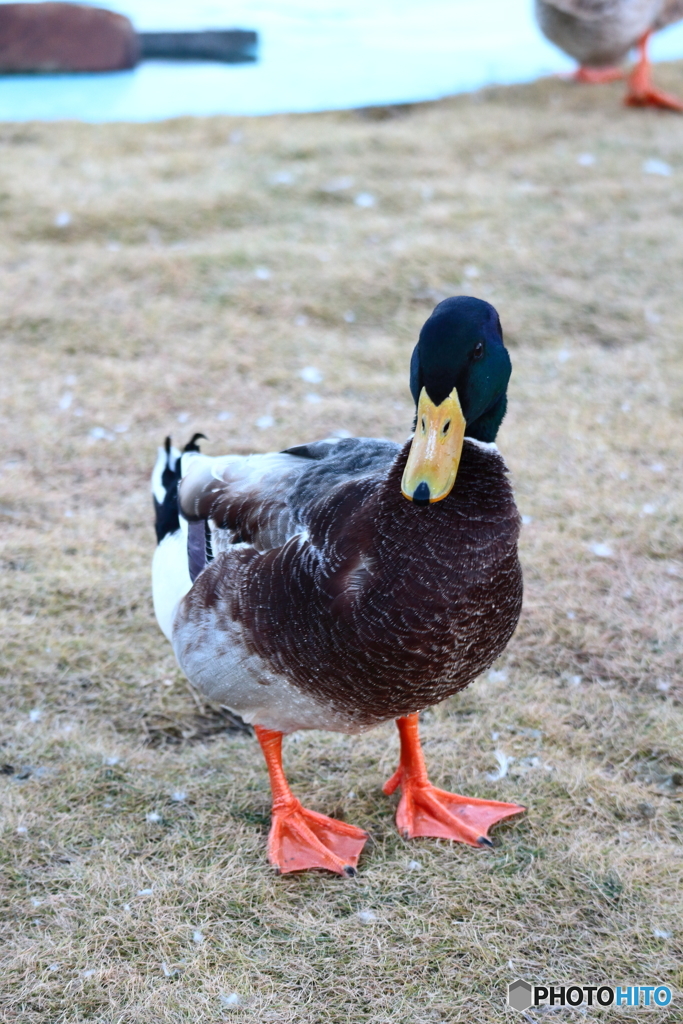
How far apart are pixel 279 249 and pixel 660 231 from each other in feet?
7.63

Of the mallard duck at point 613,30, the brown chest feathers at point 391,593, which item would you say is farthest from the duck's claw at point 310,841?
the mallard duck at point 613,30

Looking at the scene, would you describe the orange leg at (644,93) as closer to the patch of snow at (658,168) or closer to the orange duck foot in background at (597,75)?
the orange duck foot in background at (597,75)

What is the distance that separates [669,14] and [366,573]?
7.36 meters

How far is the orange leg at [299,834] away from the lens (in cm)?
249

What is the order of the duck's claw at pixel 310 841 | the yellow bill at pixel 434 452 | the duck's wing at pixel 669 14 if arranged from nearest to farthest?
the yellow bill at pixel 434 452, the duck's claw at pixel 310 841, the duck's wing at pixel 669 14

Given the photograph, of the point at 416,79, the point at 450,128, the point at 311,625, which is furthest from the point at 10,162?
the point at 311,625

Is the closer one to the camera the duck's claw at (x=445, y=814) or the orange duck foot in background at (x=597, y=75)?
the duck's claw at (x=445, y=814)

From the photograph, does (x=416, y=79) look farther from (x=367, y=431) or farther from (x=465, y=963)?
(x=465, y=963)

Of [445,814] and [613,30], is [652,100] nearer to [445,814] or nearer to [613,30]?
[613,30]

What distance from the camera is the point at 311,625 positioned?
85.7 inches

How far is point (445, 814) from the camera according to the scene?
2588mm

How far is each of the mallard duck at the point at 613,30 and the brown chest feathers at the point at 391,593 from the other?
21.0 ft

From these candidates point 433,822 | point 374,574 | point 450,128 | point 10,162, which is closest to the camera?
point 374,574

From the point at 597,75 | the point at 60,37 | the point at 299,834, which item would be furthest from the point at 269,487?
the point at 60,37
